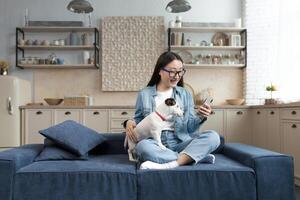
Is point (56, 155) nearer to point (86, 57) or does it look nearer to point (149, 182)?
point (149, 182)

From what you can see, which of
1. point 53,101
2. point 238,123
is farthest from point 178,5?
point 53,101

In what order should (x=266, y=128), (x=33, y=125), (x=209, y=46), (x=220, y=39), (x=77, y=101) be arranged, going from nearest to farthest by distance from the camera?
(x=266, y=128) < (x=33, y=125) < (x=77, y=101) < (x=209, y=46) < (x=220, y=39)

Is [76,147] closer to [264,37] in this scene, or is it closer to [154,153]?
[154,153]

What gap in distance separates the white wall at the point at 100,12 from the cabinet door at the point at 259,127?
1.13m

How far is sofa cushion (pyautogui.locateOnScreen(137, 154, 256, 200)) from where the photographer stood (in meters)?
1.93

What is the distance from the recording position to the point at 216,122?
186 inches

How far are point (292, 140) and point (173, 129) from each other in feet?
5.38

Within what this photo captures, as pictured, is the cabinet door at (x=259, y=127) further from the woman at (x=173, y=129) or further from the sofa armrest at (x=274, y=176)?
the sofa armrest at (x=274, y=176)

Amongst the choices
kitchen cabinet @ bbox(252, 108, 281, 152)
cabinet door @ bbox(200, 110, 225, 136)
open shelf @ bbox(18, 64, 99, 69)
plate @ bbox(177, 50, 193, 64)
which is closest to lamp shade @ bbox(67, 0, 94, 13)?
open shelf @ bbox(18, 64, 99, 69)

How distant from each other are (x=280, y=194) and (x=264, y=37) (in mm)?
3431

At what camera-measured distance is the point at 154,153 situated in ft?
6.98

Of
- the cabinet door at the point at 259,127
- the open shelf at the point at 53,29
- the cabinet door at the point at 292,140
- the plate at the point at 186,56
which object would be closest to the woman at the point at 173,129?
the cabinet door at the point at 292,140

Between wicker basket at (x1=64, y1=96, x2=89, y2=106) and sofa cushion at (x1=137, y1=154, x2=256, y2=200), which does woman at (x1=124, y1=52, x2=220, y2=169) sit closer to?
sofa cushion at (x1=137, y1=154, x2=256, y2=200)

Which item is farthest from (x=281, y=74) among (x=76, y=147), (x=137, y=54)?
(x=76, y=147)
